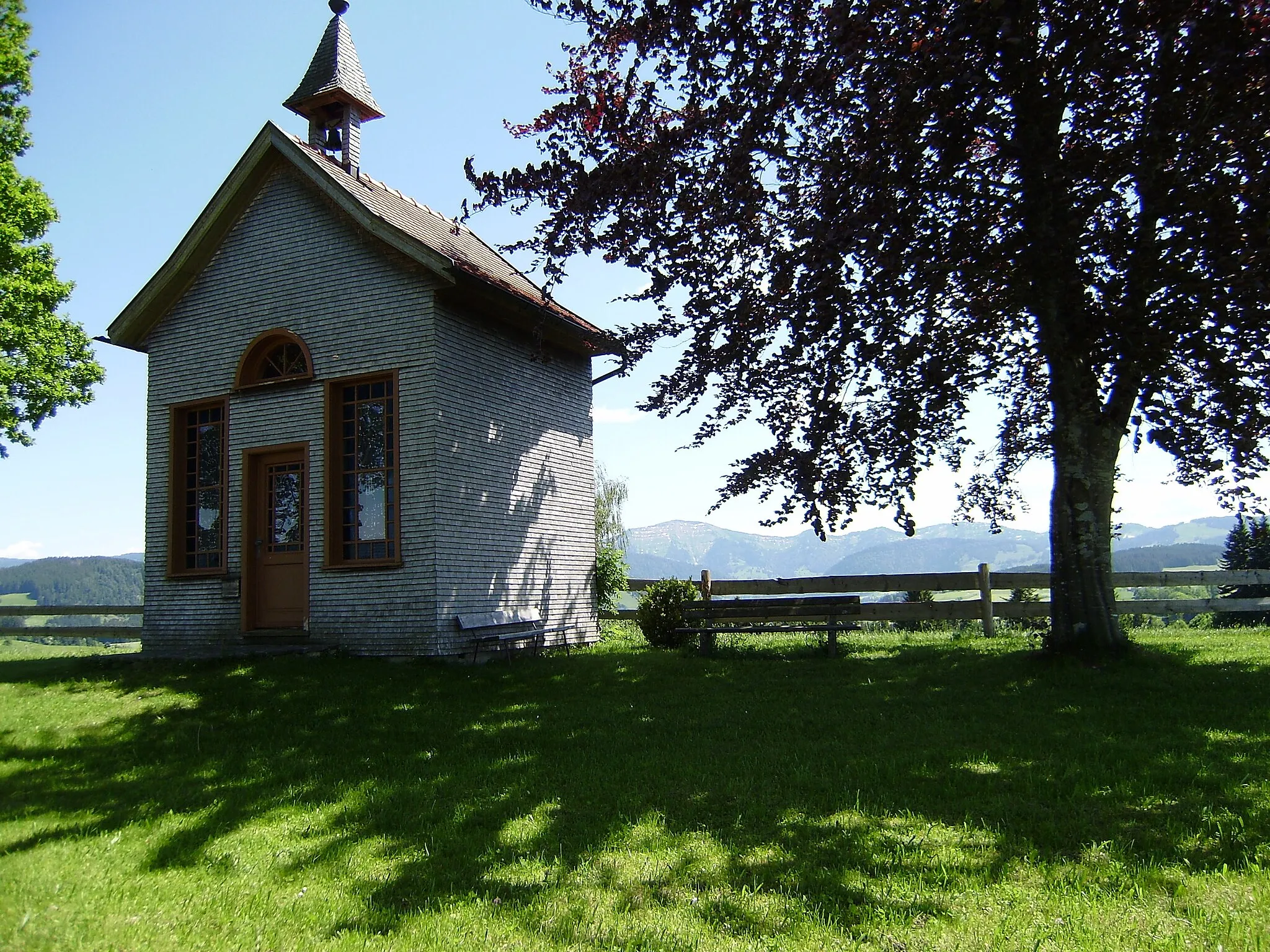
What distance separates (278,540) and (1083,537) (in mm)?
12151

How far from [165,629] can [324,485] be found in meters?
4.38

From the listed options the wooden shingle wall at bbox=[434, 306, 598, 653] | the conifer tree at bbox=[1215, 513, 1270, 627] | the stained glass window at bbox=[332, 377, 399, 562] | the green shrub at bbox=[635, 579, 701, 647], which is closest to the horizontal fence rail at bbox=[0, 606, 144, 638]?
the stained glass window at bbox=[332, 377, 399, 562]

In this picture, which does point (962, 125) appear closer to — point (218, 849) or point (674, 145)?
point (674, 145)

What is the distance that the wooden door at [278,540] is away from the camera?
1387 centimetres

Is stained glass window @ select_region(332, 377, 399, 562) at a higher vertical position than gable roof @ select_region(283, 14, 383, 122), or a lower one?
lower

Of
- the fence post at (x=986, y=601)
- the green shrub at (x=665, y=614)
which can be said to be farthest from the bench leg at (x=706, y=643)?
the fence post at (x=986, y=601)

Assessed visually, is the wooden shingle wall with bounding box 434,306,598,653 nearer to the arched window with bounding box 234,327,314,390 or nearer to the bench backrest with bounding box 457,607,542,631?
the bench backrest with bounding box 457,607,542,631

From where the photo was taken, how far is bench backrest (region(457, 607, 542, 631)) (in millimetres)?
12969

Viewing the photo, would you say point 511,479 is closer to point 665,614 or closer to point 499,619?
point 499,619

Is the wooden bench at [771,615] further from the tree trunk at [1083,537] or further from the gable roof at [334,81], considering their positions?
the gable roof at [334,81]

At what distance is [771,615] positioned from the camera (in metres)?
13.2

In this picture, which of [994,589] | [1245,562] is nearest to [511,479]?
[994,589]

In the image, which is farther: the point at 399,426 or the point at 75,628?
the point at 75,628

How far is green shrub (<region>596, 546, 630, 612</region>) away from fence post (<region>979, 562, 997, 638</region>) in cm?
741
